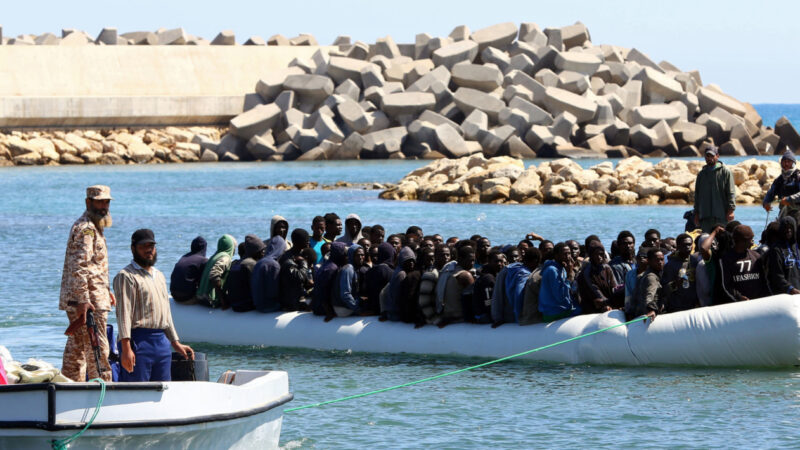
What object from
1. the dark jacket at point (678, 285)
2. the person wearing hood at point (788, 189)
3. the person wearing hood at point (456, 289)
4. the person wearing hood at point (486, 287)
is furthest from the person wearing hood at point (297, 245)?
the person wearing hood at point (788, 189)

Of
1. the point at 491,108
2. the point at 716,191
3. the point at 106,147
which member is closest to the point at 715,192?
the point at 716,191

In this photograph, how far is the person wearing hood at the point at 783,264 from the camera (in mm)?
11750

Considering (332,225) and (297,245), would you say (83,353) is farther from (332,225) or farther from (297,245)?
(332,225)

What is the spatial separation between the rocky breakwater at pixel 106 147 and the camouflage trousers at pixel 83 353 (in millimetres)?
53852

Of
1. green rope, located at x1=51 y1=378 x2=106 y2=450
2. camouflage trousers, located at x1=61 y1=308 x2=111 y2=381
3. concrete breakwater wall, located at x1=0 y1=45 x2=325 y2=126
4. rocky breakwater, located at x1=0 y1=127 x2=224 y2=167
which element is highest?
concrete breakwater wall, located at x1=0 y1=45 x2=325 y2=126

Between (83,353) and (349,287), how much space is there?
4.76 m

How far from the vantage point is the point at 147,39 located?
246 feet

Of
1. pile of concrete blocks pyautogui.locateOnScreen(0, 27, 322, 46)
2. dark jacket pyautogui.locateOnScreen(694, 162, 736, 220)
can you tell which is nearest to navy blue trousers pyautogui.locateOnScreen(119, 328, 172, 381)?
dark jacket pyautogui.locateOnScreen(694, 162, 736, 220)

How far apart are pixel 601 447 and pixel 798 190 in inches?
220

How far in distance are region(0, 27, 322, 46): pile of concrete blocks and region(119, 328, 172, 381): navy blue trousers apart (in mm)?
67629

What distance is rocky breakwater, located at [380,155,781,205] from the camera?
1373 inches

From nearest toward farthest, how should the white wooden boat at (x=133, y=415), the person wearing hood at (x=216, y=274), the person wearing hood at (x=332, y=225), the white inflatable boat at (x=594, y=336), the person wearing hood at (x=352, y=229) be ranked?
1. the white wooden boat at (x=133, y=415)
2. the white inflatable boat at (x=594, y=336)
3. the person wearing hood at (x=216, y=274)
4. the person wearing hood at (x=332, y=225)
5. the person wearing hood at (x=352, y=229)

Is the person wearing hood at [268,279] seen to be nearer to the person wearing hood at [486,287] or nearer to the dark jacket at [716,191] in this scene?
the person wearing hood at [486,287]

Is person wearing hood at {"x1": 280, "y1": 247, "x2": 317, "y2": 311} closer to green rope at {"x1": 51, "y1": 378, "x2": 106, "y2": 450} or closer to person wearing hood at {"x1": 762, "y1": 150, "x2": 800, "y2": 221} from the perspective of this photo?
person wearing hood at {"x1": 762, "y1": 150, "x2": 800, "y2": 221}
